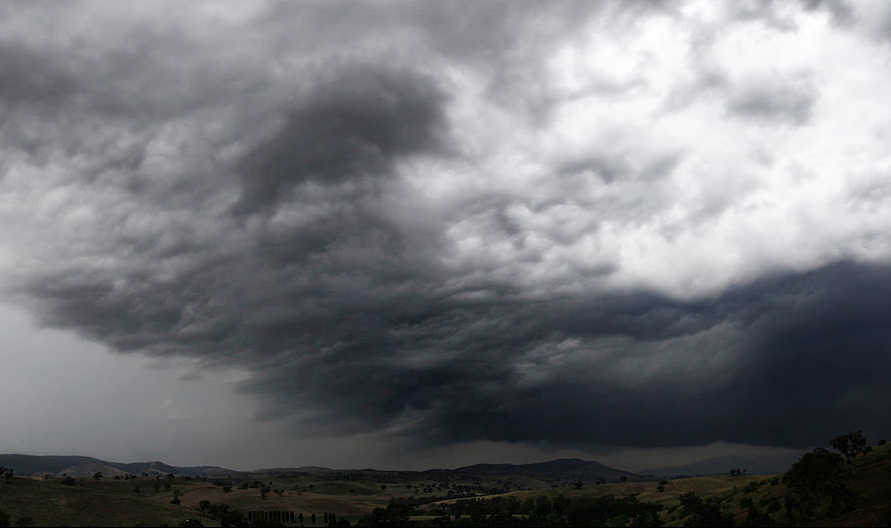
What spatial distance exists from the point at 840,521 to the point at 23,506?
752ft

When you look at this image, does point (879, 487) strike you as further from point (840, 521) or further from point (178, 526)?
point (178, 526)

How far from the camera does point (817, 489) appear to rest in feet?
361

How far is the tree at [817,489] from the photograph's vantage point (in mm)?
103562

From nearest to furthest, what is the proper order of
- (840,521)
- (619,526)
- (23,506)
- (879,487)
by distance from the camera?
(840,521) < (879,487) < (619,526) < (23,506)

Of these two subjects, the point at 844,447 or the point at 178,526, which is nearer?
the point at 844,447

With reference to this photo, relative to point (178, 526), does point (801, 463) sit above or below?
above

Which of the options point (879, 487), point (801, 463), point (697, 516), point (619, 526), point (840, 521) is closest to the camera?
point (840, 521)

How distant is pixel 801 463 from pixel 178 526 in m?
178

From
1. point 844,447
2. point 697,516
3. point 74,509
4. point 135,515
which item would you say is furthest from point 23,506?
point 844,447

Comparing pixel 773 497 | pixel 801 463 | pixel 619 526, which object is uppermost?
pixel 801 463

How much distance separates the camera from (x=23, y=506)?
197 meters

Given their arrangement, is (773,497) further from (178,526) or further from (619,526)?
(178,526)

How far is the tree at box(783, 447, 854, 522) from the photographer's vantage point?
103562 millimetres

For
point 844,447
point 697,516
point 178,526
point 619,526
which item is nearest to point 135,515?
point 178,526
